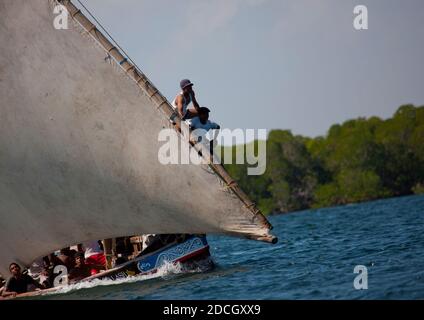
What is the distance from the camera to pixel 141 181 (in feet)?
68.9

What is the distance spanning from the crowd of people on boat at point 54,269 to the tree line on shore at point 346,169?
282 feet

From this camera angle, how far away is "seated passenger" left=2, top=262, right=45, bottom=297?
77.8ft

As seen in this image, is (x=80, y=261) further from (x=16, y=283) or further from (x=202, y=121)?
(x=202, y=121)

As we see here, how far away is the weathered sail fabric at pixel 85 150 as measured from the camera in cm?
2056

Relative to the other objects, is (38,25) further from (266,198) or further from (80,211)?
(266,198)

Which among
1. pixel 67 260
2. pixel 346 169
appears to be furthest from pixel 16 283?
pixel 346 169

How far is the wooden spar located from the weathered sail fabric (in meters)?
0.08

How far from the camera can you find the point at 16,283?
23875mm

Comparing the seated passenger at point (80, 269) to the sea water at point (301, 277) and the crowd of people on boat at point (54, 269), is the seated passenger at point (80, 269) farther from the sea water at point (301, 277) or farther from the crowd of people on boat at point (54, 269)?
the sea water at point (301, 277)

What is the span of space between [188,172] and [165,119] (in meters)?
1.56

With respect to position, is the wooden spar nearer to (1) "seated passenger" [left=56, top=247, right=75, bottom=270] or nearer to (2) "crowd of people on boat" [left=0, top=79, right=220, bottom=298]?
(2) "crowd of people on boat" [left=0, top=79, right=220, bottom=298]

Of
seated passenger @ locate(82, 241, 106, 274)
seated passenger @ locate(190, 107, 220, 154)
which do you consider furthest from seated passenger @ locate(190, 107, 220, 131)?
seated passenger @ locate(82, 241, 106, 274)

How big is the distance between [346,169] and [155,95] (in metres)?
100

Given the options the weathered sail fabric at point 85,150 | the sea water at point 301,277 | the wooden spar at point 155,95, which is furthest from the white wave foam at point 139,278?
the wooden spar at point 155,95
